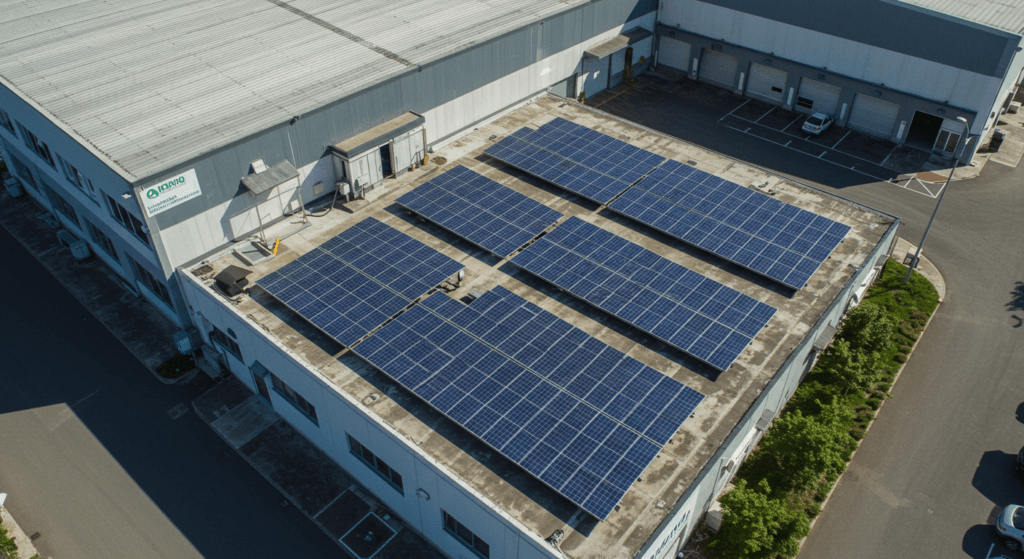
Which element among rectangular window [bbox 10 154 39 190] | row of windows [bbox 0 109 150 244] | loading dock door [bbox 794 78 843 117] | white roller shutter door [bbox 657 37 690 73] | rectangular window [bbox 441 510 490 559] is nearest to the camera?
rectangular window [bbox 441 510 490 559]

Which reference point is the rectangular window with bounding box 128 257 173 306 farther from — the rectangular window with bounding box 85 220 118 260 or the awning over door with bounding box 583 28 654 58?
the awning over door with bounding box 583 28 654 58

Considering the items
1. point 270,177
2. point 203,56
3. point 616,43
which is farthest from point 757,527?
point 616,43

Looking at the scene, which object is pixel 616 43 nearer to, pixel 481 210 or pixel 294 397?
pixel 481 210

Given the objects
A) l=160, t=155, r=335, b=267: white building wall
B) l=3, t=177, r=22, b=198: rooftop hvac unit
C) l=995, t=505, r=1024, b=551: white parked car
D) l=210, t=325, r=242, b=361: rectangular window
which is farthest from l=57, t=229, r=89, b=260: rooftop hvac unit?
l=995, t=505, r=1024, b=551: white parked car

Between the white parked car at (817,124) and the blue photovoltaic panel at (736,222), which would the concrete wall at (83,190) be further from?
the white parked car at (817,124)

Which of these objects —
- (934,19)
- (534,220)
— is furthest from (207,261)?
(934,19)

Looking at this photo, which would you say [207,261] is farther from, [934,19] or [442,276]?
[934,19]

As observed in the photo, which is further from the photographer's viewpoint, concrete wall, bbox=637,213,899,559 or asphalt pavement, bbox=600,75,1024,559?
asphalt pavement, bbox=600,75,1024,559
